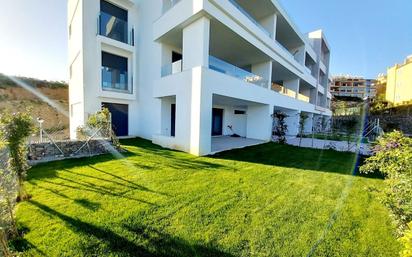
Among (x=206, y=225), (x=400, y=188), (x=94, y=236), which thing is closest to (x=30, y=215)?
(x=94, y=236)

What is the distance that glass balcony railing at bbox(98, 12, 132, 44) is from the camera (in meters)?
11.5

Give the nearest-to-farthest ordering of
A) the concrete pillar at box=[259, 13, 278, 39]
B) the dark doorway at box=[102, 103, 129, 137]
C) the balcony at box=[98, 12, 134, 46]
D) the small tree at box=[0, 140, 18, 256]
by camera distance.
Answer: the small tree at box=[0, 140, 18, 256] → the balcony at box=[98, 12, 134, 46] → the dark doorway at box=[102, 103, 129, 137] → the concrete pillar at box=[259, 13, 278, 39]

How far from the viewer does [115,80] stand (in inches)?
487

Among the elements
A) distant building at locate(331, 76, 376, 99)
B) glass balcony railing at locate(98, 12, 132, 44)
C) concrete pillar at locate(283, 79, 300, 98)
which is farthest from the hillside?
distant building at locate(331, 76, 376, 99)

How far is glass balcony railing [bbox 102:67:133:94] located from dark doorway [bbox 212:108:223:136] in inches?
279

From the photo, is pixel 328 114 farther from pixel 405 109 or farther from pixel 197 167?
pixel 197 167

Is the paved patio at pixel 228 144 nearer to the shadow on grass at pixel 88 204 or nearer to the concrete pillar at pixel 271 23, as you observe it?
the shadow on grass at pixel 88 204

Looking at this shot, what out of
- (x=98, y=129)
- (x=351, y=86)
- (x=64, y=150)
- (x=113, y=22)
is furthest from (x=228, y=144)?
(x=351, y=86)

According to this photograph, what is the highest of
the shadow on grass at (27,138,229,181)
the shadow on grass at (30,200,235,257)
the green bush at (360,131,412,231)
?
the green bush at (360,131,412,231)

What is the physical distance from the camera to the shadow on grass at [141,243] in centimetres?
254

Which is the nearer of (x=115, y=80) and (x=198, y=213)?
(x=198, y=213)

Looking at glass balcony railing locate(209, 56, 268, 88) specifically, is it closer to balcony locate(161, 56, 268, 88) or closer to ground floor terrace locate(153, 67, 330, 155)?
balcony locate(161, 56, 268, 88)

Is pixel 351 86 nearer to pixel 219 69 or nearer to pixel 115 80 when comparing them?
pixel 219 69

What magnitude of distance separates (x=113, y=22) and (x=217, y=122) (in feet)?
34.7
